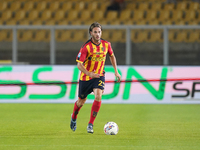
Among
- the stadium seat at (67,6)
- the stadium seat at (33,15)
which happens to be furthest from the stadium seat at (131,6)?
the stadium seat at (33,15)

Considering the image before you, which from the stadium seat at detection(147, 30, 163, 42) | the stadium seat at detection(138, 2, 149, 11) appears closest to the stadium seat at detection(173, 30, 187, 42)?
the stadium seat at detection(147, 30, 163, 42)

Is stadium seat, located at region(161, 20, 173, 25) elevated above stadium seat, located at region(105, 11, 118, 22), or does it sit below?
below

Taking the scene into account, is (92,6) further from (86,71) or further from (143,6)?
(86,71)

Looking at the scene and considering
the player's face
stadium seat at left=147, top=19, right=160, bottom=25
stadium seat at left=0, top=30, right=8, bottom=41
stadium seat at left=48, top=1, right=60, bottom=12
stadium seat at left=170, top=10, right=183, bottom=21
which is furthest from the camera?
stadium seat at left=48, top=1, right=60, bottom=12

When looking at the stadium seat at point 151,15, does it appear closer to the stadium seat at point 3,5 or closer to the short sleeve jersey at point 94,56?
the stadium seat at point 3,5

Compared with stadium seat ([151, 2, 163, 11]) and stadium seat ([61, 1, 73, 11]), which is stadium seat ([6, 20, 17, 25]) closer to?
stadium seat ([61, 1, 73, 11])

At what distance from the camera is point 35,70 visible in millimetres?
13641

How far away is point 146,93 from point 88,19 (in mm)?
5217
